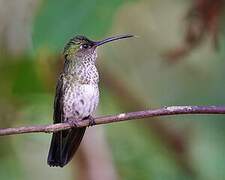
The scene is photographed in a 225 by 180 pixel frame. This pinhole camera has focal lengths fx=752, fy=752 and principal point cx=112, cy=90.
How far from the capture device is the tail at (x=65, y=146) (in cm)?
358

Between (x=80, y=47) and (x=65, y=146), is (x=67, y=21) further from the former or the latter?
(x=65, y=146)

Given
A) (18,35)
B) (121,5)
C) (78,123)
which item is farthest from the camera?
(18,35)

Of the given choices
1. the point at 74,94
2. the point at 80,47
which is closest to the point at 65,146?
the point at 74,94

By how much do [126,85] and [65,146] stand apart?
1.76 m

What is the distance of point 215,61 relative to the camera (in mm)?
5770

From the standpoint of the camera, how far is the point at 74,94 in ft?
12.7

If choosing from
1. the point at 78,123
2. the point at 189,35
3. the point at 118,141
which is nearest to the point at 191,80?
the point at 118,141

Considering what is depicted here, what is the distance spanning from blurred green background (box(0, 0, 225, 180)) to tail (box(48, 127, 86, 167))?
1.72 feet

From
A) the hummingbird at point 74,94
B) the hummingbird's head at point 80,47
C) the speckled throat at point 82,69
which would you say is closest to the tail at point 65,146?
the hummingbird at point 74,94

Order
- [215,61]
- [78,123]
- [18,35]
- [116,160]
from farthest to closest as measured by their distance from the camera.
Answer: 1. [215,61]
2. [116,160]
3. [18,35]
4. [78,123]

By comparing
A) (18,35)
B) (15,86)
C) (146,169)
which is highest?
(18,35)

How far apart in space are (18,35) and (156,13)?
1352 millimetres

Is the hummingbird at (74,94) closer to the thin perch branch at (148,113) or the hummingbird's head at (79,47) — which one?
the hummingbird's head at (79,47)

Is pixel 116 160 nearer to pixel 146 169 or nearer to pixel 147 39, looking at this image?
pixel 146 169
